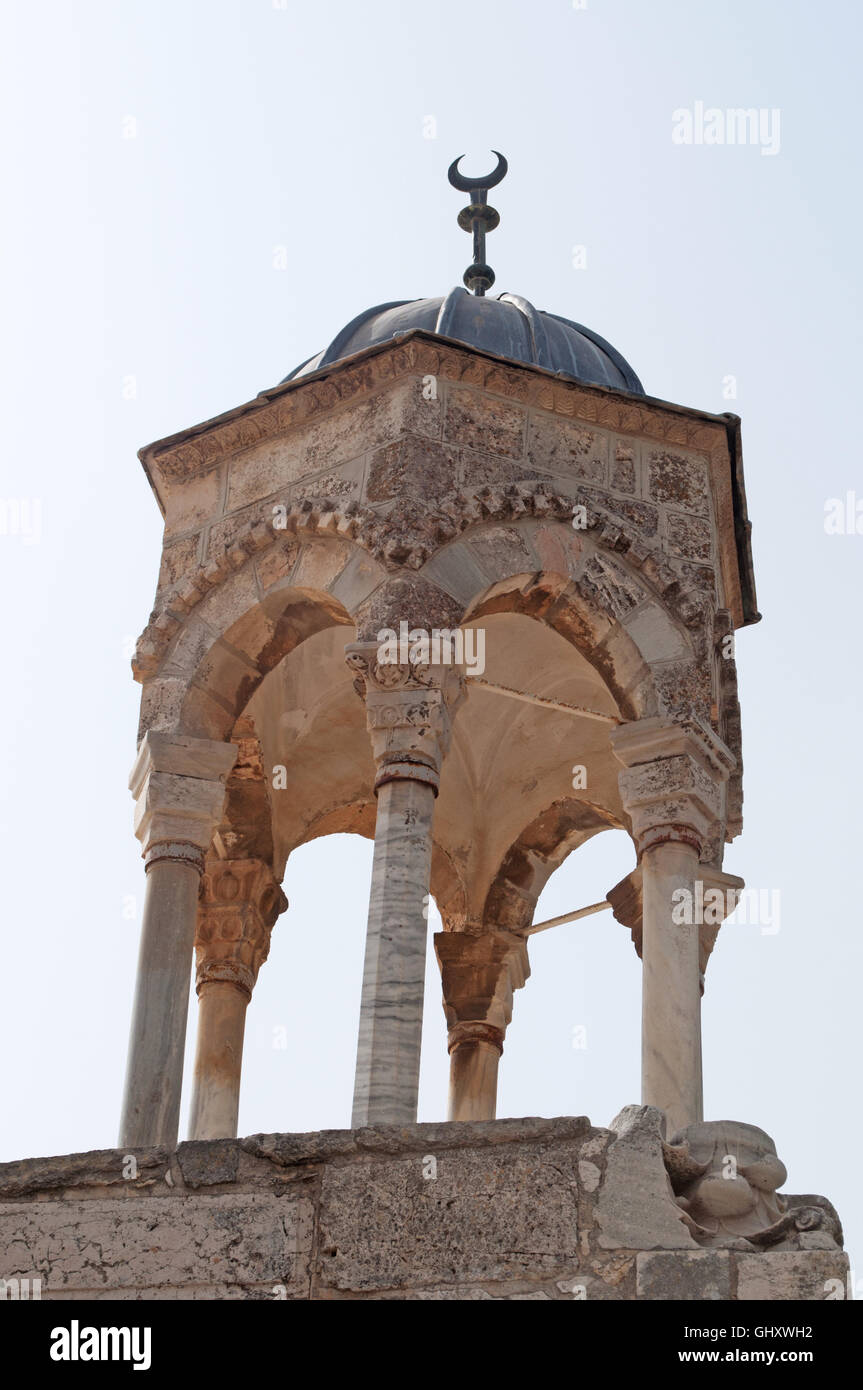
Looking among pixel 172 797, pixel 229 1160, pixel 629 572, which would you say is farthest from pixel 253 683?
pixel 229 1160

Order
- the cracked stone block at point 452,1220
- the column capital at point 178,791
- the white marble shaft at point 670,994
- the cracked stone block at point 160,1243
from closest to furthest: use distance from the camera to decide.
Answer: the cracked stone block at point 452,1220 < the cracked stone block at point 160,1243 < the white marble shaft at point 670,994 < the column capital at point 178,791

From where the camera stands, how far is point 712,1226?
317 inches

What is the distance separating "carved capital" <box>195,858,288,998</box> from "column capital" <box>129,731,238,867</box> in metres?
1.85

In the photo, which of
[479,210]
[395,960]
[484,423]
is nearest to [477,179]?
[479,210]

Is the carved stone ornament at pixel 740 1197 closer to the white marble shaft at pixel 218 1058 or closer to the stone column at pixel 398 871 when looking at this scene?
the stone column at pixel 398 871

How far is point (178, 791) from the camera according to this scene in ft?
38.2

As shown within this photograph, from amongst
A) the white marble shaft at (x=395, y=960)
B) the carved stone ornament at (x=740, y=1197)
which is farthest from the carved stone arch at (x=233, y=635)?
the carved stone ornament at (x=740, y=1197)

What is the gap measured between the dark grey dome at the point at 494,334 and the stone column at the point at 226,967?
3232mm

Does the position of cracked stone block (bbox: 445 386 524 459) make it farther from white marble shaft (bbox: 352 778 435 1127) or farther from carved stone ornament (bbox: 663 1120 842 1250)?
carved stone ornament (bbox: 663 1120 842 1250)

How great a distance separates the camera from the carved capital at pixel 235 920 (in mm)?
13477

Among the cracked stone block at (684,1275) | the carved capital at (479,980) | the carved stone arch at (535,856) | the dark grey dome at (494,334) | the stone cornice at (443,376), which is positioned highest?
the dark grey dome at (494,334)

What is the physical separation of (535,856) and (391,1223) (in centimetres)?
699

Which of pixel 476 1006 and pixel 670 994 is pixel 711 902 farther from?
pixel 476 1006
